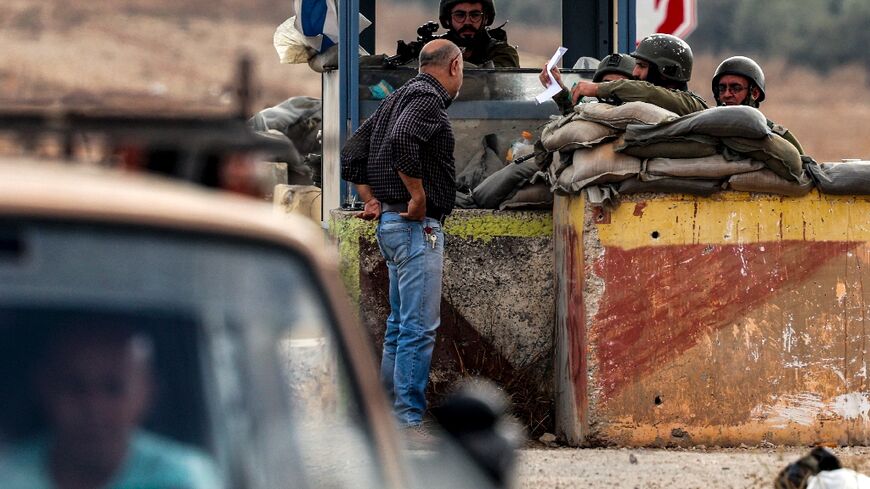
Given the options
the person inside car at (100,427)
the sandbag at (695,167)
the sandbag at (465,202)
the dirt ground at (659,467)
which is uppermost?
the sandbag at (695,167)

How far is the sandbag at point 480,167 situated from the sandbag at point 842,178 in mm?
2031

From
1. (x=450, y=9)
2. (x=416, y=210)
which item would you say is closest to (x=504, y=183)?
(x=416, y=210)

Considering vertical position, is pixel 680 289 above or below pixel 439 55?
below

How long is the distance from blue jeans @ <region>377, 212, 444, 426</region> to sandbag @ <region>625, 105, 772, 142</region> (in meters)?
1.07

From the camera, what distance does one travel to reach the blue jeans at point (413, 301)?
6.84 meters

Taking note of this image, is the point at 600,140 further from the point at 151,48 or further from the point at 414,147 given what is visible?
the point at 151,48

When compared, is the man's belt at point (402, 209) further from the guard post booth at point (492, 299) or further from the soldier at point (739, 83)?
the soldier at point (739, 83)

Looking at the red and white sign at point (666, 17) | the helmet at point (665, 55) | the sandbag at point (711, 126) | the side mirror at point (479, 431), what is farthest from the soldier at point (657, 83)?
the side mirror at point (479, 431)

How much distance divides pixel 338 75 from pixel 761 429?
11.0 feet

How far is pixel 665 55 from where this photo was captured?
24.5ft

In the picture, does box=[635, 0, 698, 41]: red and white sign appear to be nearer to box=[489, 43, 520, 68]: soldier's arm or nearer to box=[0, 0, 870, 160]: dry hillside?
box=[0, 0, 870, 160]: dry hillside

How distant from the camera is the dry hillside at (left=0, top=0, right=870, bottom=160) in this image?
2.34 metres

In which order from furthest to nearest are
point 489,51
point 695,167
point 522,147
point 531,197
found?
1. point 489,51
2. point 522,147
3. point 531,197
4. point 695,167

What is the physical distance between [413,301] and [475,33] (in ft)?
8.23
